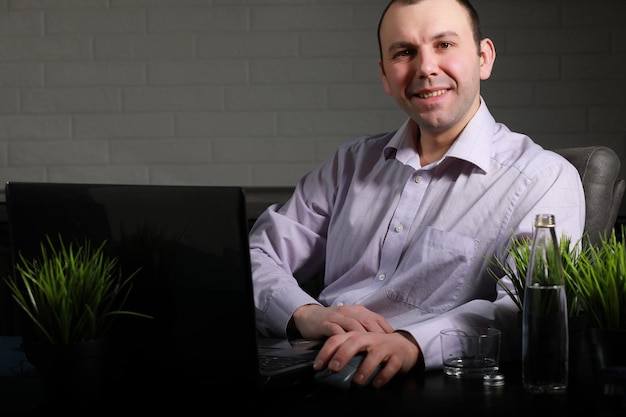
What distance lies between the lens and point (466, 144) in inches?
81.3

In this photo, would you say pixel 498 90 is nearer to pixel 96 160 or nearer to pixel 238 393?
pixel 96 160

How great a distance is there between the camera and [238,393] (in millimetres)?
1355

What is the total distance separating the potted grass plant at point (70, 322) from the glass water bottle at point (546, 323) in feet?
1.82

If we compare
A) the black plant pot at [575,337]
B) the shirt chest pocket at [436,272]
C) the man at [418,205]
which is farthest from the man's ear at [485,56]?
the black plant pot at [575,337]

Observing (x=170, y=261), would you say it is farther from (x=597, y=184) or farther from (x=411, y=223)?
(x=597, y=184)

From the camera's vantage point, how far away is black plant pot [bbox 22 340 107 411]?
4.36 feet

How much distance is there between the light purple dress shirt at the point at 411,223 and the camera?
1.96 m

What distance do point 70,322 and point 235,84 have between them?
7.89 feet

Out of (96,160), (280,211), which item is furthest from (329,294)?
(96,160)

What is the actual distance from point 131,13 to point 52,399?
2.54 m

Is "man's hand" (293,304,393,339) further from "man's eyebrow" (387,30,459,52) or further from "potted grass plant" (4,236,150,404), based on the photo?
"man's eyebrow" (387,30,459,52)

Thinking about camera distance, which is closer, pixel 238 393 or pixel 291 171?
pixel 238 393

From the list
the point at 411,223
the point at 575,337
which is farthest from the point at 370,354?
the point at 411,223

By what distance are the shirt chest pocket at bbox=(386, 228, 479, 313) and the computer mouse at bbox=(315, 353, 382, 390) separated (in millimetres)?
595
